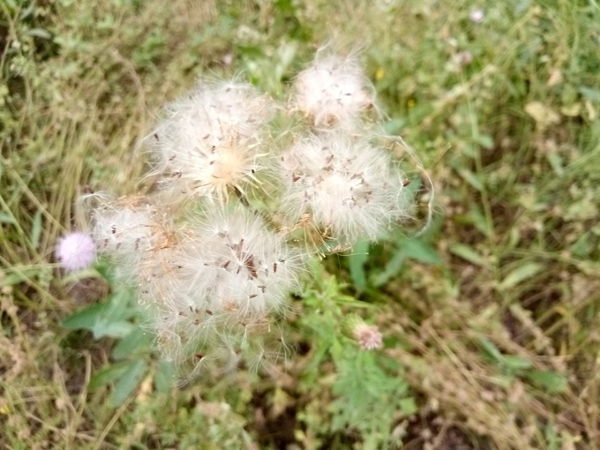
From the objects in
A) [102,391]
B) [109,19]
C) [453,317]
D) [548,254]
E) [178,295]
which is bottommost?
[102,391]

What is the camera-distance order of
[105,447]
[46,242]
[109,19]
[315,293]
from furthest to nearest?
[109,19] → [46,242] → [105,447] → [315,293]

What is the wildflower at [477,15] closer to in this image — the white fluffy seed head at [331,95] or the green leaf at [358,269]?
the white fluffy seed head at [331,95]

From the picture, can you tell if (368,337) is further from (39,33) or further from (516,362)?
(39,33)

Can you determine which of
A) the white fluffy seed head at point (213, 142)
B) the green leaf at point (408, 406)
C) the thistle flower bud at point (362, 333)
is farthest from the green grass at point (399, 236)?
the white fluffy seed head at point (213, 142)

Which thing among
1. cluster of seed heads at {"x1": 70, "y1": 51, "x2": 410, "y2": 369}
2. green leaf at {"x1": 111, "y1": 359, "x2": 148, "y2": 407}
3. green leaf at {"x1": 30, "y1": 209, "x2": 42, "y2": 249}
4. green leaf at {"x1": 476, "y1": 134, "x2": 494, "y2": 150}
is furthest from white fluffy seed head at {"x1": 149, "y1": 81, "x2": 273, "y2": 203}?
green leaf at {"x1": 476, "y1": 134, "x2": 494, "y2": 150}

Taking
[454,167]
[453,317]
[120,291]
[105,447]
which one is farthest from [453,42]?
[105,447]

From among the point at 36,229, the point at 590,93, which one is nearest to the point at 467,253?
the point at 590,93

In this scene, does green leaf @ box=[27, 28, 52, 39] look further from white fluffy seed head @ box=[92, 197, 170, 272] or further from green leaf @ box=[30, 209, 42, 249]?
white fluffy seed head @ box=[92, 197, 170, 272]

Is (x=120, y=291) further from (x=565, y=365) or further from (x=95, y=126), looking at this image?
(x=565, y=365)
